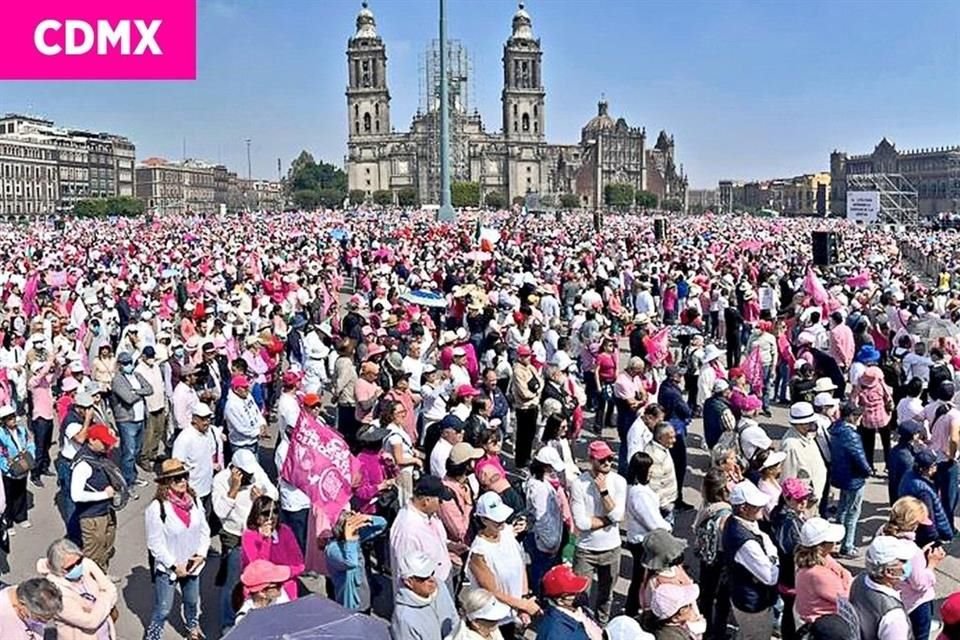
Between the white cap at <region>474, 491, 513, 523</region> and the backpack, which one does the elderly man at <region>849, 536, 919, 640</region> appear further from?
the white cap at <region>474, 491, 513, 523</region>

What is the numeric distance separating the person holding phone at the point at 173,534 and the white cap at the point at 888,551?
3454 millimetres

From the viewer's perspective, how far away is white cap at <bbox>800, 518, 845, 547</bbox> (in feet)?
15.4

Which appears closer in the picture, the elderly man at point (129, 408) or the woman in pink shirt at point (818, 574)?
the woman in pink shirt at point (818, 574)

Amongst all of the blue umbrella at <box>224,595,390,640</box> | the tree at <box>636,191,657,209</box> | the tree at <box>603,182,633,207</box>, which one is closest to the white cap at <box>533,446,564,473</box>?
the blue umbrella at <box>224,595,390,640</box>

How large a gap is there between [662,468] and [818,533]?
1.88 m

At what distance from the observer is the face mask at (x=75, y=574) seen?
467cm

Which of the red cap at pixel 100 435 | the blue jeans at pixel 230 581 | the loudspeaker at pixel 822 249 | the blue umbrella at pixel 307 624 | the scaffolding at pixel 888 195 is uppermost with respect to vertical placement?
the scaffolding at pixel 888 195

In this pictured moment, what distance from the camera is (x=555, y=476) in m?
6.12

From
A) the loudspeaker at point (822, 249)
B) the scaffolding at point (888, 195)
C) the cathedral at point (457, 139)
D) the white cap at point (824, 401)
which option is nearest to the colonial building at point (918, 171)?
the cathedral at point (457, 139)

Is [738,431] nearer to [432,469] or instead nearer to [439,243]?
[432,469]

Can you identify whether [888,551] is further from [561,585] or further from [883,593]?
[561,585]

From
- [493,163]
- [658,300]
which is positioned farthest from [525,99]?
[658,300]

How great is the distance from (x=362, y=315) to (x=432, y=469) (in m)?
7.00

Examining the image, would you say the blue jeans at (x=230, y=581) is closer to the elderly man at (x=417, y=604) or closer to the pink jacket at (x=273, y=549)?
the pink jacket at (x=273, y=549)
